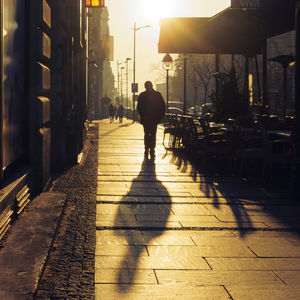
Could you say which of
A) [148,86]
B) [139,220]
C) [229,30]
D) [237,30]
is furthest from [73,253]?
[237,30]

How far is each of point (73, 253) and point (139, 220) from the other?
1.59m

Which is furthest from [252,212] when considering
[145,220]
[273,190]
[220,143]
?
[220,143]

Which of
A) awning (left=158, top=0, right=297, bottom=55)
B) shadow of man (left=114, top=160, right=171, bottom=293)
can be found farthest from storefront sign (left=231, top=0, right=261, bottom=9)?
shadow of man (left=114, top=160, right=171, bottom=293)

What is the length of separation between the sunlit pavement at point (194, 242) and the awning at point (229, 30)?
18.7ft

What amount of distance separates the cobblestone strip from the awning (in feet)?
23.4

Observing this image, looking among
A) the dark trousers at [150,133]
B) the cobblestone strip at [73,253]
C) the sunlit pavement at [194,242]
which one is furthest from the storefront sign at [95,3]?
the cobblestone strip at [73,253]

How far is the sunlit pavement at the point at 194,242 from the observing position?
13.2 ft

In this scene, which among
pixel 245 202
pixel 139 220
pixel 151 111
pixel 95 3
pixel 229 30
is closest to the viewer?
pixel 139 220

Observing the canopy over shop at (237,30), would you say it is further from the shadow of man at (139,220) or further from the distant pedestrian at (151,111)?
the distant pedestrian at (151,111)

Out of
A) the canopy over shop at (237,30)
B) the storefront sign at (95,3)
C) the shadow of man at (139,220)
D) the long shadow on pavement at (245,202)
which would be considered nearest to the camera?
the shadow of man at (139,220)

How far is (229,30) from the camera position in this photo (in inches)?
Result: 642

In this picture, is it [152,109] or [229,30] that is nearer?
[152,109]

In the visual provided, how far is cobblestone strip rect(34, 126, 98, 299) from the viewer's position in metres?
3.86

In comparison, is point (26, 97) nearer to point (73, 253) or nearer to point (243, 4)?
point (73, 253)
